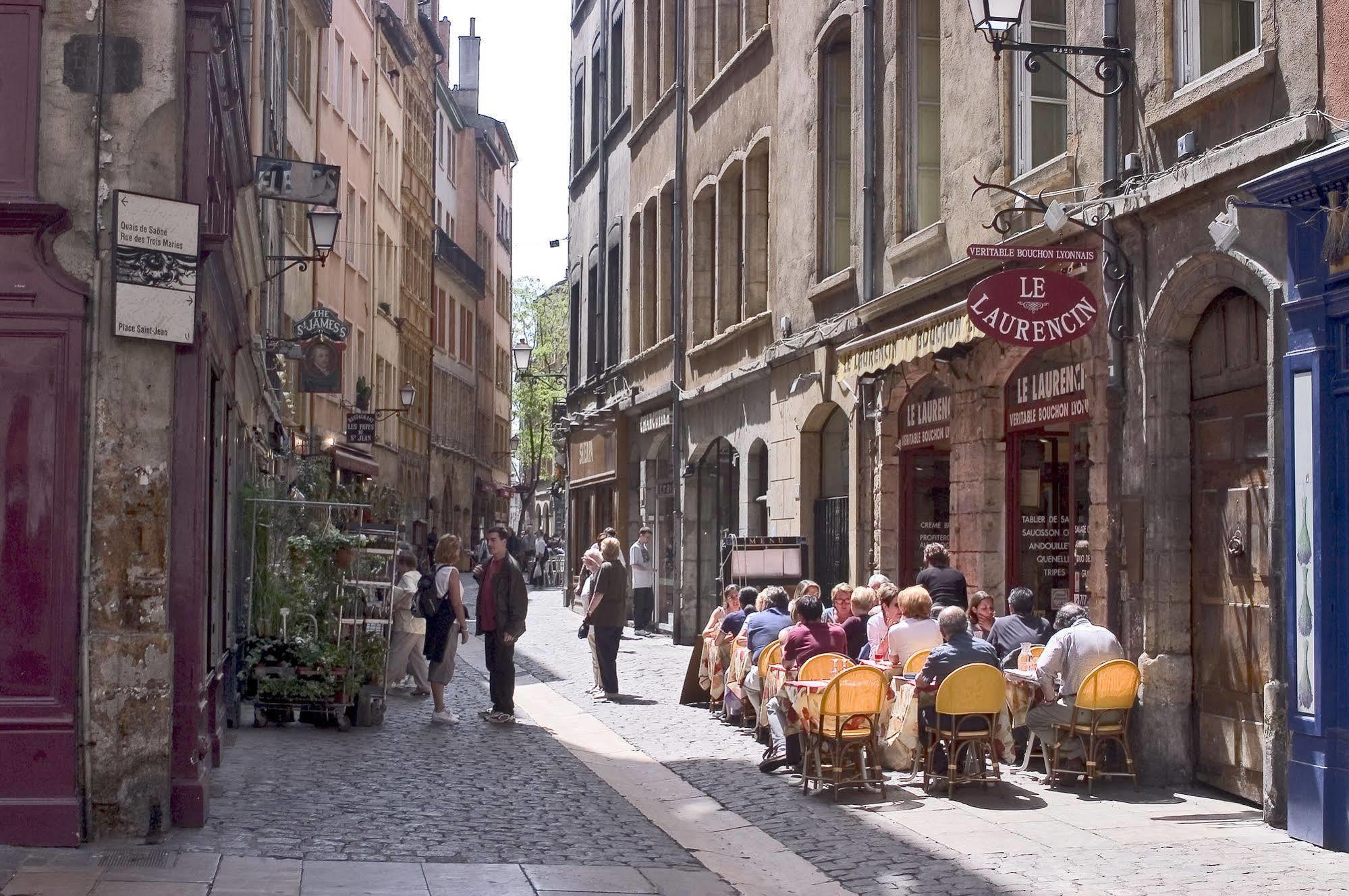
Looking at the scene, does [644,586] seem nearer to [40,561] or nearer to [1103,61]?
[1103,61]

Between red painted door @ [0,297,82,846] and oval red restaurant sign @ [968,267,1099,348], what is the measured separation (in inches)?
236

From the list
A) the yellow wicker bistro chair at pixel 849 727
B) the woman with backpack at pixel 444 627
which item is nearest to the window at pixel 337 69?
A: the woman with backpack at pixel 444 627

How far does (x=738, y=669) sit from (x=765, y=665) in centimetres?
144

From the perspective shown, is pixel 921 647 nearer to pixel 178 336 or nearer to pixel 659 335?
pixel 178 336

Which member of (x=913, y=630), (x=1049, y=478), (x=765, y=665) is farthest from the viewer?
(x=1049, y=478)

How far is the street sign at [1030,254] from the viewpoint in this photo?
12445mm

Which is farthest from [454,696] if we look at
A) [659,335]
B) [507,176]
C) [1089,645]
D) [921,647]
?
[507,176]

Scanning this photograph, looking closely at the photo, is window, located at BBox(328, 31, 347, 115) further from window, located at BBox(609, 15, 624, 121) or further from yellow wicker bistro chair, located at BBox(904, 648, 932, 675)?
yellow wicker bistro chair, located at BBox(904, 648, 932, 675)

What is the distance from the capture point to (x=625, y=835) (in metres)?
10.0

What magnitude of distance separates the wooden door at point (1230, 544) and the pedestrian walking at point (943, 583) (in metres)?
3.02

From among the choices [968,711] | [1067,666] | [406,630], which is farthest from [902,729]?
[406,630]

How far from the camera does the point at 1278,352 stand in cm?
1038

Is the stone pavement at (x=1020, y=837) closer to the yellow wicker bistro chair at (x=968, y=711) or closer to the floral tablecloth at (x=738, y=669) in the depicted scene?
the yellow wicker bistro chair at (x=968, y=711)

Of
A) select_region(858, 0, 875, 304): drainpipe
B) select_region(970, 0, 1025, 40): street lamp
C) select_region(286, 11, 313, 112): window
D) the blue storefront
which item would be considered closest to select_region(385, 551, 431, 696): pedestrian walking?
select_region(858, 0, 875, 304): drainpipe
